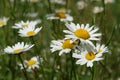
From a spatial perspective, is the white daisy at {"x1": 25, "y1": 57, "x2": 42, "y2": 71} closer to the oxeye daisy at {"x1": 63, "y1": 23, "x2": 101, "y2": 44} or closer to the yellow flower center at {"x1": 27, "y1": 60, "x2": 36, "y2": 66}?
the yellow flower center at {"x1": 27, "y1": 60, "x2": 36, "y2": 66}

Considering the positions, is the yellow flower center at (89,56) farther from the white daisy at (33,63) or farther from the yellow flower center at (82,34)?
the white daisy at (33,63)

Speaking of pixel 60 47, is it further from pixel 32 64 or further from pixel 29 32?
pixel 32 64

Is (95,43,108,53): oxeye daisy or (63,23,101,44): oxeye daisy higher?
(63,23,101,44): oxeye daisy

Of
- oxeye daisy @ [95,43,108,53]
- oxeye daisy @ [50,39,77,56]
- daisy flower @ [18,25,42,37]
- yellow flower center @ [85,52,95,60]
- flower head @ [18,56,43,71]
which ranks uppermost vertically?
daisy flower @ [18,25,42,37]

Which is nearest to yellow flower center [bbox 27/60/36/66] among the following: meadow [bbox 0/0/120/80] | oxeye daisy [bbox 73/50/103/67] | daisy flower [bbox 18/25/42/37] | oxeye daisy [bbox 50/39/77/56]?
meadow [bbox 0/0/120/80]

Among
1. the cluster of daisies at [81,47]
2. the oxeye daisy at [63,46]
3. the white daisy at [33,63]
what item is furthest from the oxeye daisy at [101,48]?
the white daisy at [33,63]

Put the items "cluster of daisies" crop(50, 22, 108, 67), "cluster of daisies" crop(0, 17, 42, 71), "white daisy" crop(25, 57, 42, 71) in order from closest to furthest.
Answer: "cluster of daisies" crop(50, 22, 108, 67) → "cluster of daisies" crop(0, 17, 42, 71) → "white daisy" crop(25, 57, 42, 71)

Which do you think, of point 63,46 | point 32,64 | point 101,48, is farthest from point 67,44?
point 32,64

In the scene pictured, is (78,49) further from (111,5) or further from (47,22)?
(111,5)

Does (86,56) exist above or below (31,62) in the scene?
above
